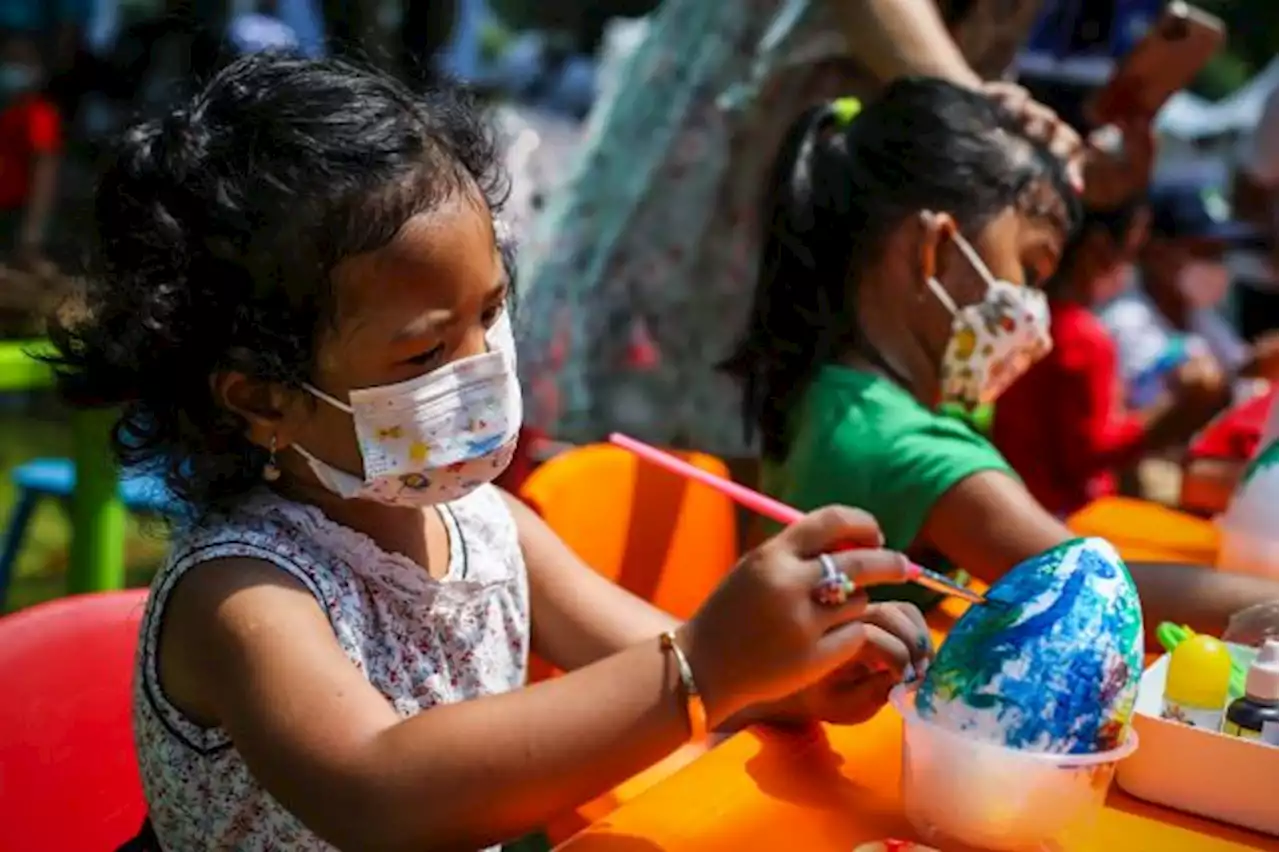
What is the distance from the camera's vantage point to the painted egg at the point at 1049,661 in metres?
0.91

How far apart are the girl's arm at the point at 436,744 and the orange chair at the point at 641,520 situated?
0.64m

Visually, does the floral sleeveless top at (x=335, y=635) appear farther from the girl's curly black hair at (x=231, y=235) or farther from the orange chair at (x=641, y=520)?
the orange chair at (x=641, y=520)

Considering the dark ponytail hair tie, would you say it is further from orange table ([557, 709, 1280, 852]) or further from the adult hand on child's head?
orange table ([557, 709, 1280, 852])

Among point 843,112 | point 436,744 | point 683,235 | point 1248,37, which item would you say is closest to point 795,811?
point 436,744

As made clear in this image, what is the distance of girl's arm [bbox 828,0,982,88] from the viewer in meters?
1.80

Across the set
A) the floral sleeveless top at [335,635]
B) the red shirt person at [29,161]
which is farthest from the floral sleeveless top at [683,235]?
the red shirt person at [29,161]

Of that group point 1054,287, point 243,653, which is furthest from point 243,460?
point 1054,287

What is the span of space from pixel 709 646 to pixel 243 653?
0.28 m

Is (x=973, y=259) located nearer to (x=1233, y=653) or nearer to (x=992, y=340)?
(x=992, y=340)

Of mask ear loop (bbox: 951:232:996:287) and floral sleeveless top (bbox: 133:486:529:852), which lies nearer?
floral sleeveless top (bbox: 133:486:529:852)

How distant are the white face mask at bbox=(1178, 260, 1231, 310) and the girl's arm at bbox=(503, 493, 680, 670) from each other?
444 centimetres

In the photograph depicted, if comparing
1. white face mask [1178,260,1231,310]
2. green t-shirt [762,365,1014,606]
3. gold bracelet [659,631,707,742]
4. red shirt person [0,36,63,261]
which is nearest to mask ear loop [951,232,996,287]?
green t-shirt [762,365,1014,606]

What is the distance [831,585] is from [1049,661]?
143 mm

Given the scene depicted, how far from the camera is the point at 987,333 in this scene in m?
1.65
